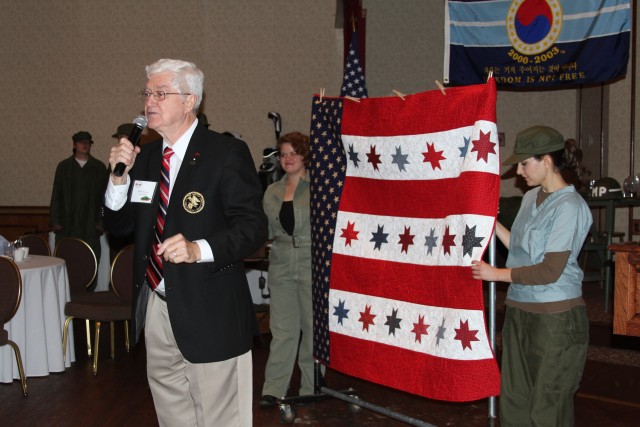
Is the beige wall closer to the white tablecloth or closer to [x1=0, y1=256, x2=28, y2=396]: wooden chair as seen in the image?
the white tablecloth

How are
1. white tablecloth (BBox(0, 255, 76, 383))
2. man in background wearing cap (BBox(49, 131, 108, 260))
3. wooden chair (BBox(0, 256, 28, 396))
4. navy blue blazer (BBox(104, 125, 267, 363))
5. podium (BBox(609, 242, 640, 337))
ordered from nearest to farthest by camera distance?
navy blue blazer (BBox(104, 125, 267, 363)), podium (BBox(609, 242, 640, 337)), wooden chair (BBox(0, 256, 28, 396)), white tablecloth (BBox(0, 255, 76, 383)), man in background wearing cap (BBox(49, 131, 108, 260))

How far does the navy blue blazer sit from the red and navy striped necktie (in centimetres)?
2

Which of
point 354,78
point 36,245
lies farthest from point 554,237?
point 36,245

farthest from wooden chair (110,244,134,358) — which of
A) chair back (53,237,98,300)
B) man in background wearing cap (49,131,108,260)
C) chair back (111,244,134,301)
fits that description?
man in background wearing cap (49,131,108,260)

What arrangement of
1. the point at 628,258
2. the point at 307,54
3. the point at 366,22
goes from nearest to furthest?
1. the point at 628,258
2. the point at 307,54
3. the point at 366,22

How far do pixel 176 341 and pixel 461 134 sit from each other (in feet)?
4.96

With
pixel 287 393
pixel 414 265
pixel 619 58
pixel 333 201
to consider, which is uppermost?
pixel 619 58

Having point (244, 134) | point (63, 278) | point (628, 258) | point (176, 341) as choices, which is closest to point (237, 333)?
point (176, 341)

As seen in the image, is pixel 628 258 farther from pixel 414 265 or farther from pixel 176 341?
pixel 176 341

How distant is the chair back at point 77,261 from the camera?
6113 mm

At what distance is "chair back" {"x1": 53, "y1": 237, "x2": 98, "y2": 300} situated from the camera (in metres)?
6.11

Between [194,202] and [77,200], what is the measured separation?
592 centimetres

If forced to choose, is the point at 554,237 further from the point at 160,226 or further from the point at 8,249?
the point at 8,249

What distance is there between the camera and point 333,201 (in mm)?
3779
